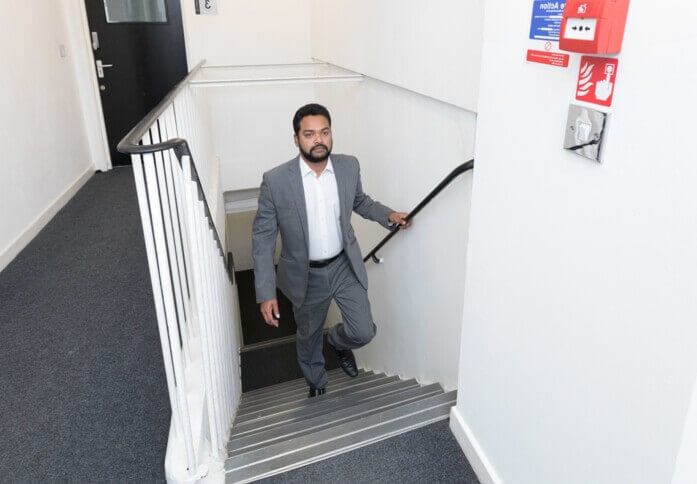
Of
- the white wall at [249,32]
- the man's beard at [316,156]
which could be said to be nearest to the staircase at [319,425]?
the man's beard at [316,156]

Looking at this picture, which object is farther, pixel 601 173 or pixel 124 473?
pixel 124 473

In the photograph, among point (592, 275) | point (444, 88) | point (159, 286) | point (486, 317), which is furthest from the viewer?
point (444, 88)

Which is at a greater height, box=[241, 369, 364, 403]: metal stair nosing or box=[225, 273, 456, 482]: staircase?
box=[225, 273, 456, 482]: staircase

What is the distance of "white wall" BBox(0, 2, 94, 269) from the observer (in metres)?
4.06

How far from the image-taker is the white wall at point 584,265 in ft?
3.20

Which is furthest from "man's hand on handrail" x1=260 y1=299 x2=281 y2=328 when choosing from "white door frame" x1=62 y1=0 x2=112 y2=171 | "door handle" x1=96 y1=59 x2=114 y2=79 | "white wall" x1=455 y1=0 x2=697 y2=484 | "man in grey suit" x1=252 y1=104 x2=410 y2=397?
"door handle" x1=96 y1=59 x2=114 y2=79

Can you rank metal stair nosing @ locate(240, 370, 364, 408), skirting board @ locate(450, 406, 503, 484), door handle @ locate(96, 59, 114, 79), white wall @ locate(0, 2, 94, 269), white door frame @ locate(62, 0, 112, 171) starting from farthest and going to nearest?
door handle @ locate(96, 59, 114, 79)
white door frame @ locate(62, 0, 112, 171)
white wall @ locate(0, 2, 94, 269)
metal stair nosing @ locate(240, 370, 364, 408)
skirting board @ locate(450, 406, 503, 484)

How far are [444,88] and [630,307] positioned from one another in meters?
1.58

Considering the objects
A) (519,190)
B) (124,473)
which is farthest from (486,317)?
(124,473)

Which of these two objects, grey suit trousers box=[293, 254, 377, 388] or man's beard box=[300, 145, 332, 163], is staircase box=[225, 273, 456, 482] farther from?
man's beard box=[300, 145, 332, 163]

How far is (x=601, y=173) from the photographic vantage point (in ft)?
3.79

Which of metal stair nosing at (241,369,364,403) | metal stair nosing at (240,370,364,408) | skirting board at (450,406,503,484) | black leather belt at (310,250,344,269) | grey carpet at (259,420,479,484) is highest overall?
black leather belt at (310,250,344,269)

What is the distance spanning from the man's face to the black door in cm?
392

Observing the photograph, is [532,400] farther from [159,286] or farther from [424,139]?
[424,139]
